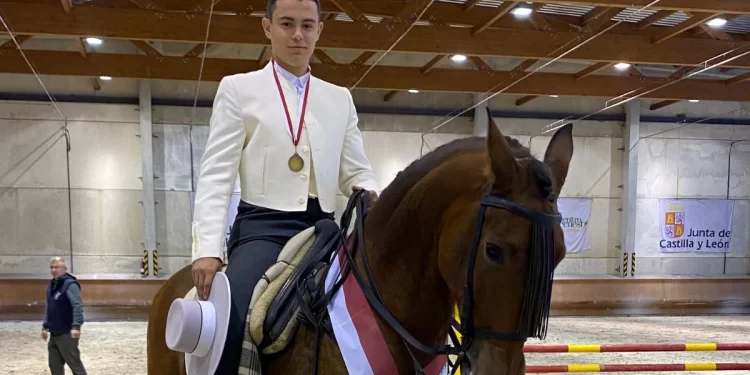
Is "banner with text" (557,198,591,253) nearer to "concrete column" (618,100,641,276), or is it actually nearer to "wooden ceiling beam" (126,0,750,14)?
"concrete column" (618,100,641,276)

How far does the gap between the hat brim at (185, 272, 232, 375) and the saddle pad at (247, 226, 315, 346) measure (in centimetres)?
8

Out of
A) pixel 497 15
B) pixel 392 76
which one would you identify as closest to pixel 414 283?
pixel 497 15

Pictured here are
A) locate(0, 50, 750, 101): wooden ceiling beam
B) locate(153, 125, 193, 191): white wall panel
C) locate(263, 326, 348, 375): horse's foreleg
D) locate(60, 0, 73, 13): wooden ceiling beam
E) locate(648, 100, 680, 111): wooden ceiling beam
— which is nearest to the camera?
locate(263, 326, 348, 375): horse's foreleg

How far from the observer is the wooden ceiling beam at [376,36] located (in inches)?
319

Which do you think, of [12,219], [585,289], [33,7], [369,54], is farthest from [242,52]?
[585,289]

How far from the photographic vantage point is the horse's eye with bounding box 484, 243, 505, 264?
1196mm

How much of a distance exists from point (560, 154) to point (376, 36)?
7.93 metres

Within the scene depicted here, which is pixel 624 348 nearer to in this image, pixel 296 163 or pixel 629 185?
pixel 296 163

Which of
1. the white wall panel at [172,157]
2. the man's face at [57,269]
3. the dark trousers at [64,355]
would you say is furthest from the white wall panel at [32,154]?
the dark trousers at [64,355]

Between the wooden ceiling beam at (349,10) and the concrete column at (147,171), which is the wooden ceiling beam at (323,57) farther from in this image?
the concrete column at (147,171)

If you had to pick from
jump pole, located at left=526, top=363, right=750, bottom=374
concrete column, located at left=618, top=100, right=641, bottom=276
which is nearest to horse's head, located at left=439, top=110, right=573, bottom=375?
jump pole, located at left=526, top=363, right=750, bottom=374

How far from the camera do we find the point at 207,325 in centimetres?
161

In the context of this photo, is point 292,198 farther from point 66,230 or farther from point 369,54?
point 66,230

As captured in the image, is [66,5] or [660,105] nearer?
[66,5]
